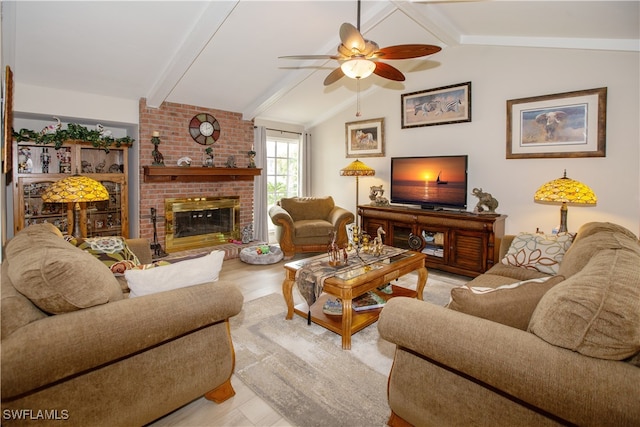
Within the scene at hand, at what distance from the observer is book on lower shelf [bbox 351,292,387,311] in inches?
111

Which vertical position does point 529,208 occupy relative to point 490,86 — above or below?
below

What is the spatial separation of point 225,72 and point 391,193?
2924 millimetres

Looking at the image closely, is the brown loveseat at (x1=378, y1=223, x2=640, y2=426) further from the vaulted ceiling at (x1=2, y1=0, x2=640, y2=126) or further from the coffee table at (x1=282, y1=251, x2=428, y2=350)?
the vaulted ceiling at (x1=2, y1=0, x2=640, y2=126)

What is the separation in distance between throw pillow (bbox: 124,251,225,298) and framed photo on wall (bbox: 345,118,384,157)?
417 centimetres

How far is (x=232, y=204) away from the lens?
552 centimetres

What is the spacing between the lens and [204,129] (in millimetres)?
5133

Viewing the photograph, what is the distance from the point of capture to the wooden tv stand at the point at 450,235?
3.88 meters

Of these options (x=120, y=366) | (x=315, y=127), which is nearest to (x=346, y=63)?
(x=120, y=366)

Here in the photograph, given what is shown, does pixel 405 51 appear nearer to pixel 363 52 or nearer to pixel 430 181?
pixel 363 52

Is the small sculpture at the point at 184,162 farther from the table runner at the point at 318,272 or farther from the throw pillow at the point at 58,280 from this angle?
the throw pillow at the point at 58,280

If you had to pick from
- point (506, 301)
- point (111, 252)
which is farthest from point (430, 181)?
point (111, 252)

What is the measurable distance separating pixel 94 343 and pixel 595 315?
1.77 metres

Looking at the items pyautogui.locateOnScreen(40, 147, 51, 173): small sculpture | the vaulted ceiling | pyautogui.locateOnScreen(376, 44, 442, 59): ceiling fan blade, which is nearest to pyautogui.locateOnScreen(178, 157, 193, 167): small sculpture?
the vaulted ceiling

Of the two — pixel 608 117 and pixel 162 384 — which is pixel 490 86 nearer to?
pixel 608 117
